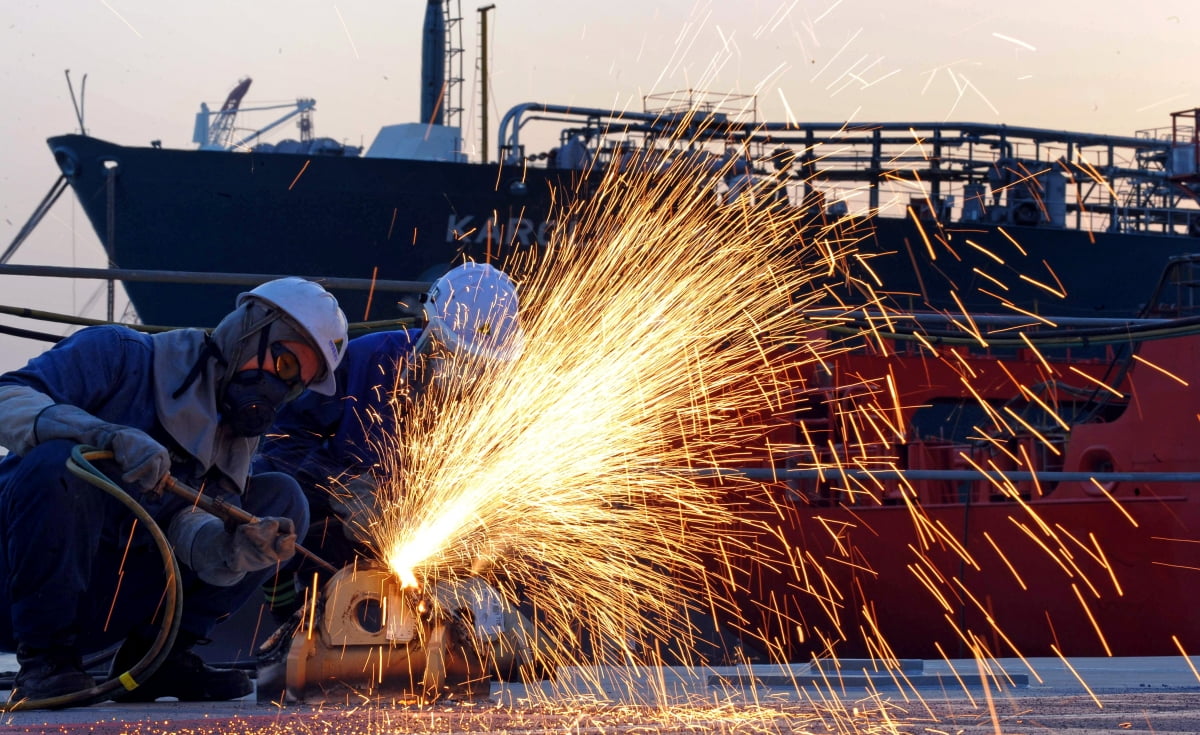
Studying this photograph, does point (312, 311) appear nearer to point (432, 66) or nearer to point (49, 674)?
point (49, 674)

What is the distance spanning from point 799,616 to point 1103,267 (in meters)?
13.1

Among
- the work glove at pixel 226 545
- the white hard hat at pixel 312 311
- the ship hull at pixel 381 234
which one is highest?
the ship hull at pixel 381 234

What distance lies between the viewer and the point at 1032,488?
385 inches

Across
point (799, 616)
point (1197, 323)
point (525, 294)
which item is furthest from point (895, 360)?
point (525, 294)

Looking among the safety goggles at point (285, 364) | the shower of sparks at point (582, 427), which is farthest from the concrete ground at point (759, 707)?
the safety goggles at point (285, 364)

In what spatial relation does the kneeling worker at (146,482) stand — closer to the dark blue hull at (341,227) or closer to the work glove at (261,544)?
the work glove at (261,544)

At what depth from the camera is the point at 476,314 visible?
4.45 meters

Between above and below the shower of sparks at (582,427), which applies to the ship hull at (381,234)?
above

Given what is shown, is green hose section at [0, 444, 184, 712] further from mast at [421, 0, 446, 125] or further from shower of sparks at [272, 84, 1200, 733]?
mast at [421, 0, 446, 125]

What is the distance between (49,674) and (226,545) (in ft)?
1.58

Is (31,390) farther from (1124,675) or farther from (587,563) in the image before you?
(1124,675)

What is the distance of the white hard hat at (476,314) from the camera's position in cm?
443

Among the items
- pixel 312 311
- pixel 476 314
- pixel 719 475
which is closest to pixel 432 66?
pixel 719 475

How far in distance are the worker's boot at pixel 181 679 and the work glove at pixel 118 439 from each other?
66 cm
